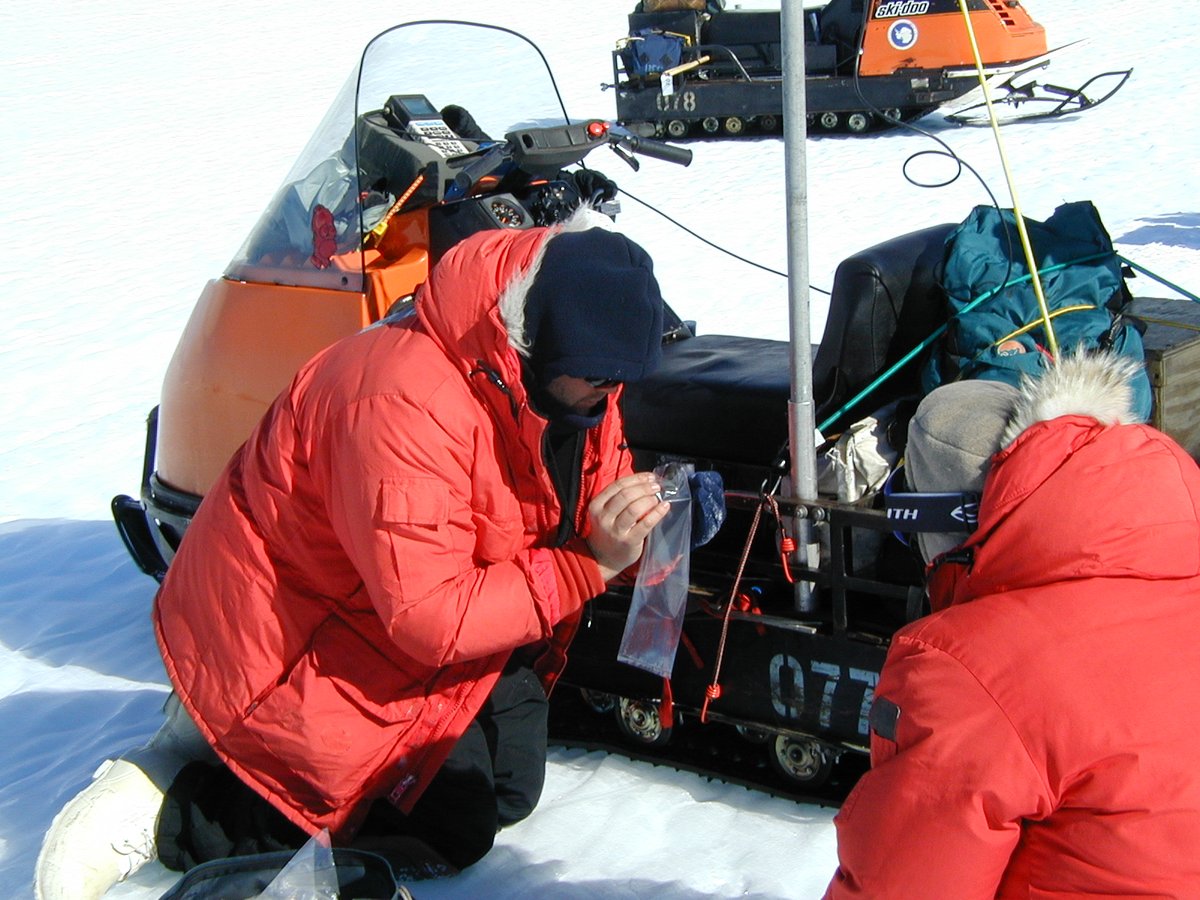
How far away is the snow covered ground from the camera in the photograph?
8.89 ft

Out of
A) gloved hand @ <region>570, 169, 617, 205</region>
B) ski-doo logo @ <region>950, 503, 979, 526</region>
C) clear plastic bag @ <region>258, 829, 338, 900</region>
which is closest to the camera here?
ski-doo logo @ <region>950, 503, 979, 526</region>

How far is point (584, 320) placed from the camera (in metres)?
2.05

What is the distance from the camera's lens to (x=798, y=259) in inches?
89.4

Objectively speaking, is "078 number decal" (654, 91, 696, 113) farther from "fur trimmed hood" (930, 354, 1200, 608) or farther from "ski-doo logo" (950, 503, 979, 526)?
"fur trimmed hood" (930, 354, 1200, 608)

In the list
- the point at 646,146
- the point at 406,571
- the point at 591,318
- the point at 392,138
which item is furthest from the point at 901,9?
the point at 406,571

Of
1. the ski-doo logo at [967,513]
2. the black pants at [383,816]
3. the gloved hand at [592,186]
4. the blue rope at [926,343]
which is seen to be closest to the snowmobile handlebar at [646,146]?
the gloved hand at [592,186]

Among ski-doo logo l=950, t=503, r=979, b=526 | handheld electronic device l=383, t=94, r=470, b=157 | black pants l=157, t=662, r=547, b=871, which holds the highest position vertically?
handheld electronic device l=383, t=94, r=470, b=157

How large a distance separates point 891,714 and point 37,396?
6.08m

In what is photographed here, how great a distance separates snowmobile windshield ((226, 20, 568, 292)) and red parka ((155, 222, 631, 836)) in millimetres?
901

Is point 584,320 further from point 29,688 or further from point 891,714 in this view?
point 29,688

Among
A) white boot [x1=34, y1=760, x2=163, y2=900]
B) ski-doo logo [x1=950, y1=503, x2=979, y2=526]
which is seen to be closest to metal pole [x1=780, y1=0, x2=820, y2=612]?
ski-doo logo [x1=950, y1=503, x2=979, y2=526]

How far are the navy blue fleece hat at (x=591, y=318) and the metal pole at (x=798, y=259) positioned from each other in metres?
0.33

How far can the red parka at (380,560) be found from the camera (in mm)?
2145

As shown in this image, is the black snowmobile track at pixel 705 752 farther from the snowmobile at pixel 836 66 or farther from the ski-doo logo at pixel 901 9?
the ski-doo logo at pixel 901 9
